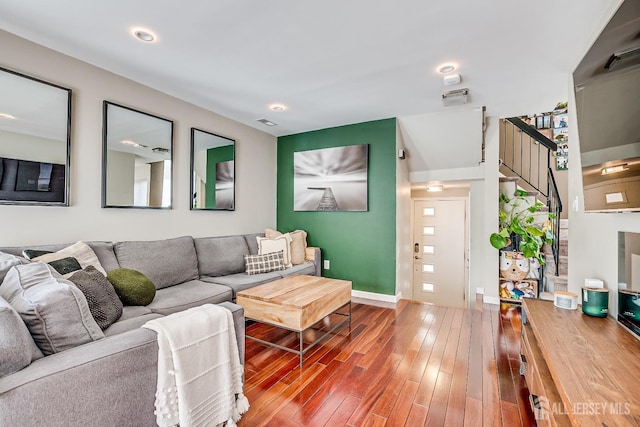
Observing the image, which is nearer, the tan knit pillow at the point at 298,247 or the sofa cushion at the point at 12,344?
the sofa cushion at the point at 12,344

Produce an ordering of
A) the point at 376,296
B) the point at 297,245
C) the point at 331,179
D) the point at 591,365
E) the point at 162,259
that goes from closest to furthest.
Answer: the point at 591,365 → the point at 162,259 → the point at 376,296 → the point at 297,245 → the point at 331,179

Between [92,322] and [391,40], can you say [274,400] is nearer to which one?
[92,322]

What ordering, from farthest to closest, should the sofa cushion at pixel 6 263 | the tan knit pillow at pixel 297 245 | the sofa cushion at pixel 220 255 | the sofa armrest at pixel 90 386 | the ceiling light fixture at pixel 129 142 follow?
1. the tan knit pillow at pixel 297 245
2. the sofa cushion at pixel 220 255
3. the ceiling light fixture at pixel 129 142
4. the sofa cushion at pixel 6 263
5. the sofa armrest at pixel 90 386

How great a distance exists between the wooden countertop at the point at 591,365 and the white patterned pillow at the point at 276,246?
2.68 meters

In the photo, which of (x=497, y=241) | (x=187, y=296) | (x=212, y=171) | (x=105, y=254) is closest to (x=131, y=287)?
(x=187, y=296)

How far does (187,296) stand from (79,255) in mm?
861

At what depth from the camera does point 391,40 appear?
87.8 inches

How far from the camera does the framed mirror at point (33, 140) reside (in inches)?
86.1

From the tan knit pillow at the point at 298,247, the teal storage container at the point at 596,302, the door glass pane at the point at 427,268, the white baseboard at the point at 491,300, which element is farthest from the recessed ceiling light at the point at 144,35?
the door glass pane at the point at 427,268

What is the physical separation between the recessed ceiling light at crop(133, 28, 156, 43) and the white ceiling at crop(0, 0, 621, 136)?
5cm

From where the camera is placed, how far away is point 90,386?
1095 millimetres

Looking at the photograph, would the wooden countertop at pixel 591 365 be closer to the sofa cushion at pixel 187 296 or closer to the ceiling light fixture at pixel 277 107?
the sofa cushion at pixel 187 296

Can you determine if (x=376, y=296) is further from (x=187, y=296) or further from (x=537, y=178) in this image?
(x=537, y=178)

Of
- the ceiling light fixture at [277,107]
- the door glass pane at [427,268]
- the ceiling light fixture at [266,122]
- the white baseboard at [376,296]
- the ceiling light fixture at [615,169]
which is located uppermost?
the ceiling light fixture at [277,107]
